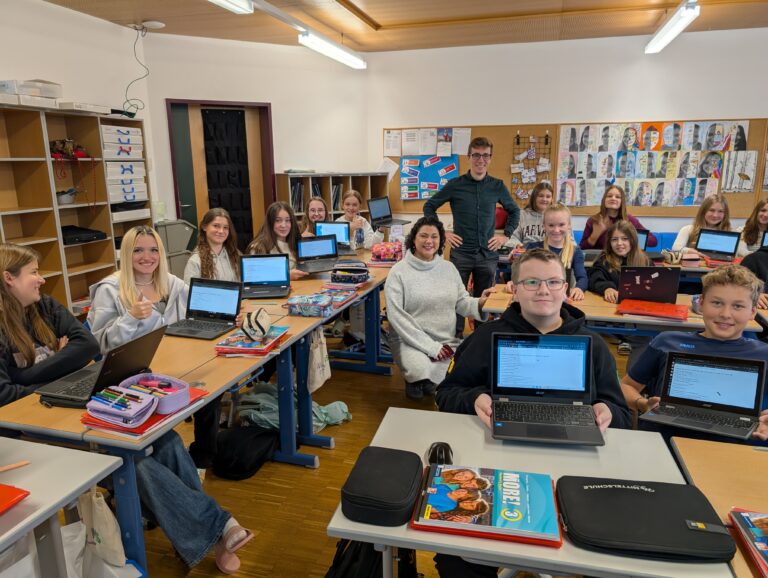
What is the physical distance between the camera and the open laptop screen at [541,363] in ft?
6.09

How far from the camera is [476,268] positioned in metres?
4.66

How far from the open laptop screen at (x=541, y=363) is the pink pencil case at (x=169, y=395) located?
1.16 meters

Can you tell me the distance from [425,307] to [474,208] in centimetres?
140

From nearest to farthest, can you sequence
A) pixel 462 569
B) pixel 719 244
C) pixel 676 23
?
pixel 462 569, pixel 719 244, pixel 676 23

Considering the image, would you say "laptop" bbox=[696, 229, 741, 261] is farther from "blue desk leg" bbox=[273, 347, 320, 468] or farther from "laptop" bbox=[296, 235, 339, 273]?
"blue desk leg" bbox=[273, 347, 320, 468]

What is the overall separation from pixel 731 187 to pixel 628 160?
1298 mm

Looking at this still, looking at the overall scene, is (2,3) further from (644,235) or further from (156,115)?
(644,235)

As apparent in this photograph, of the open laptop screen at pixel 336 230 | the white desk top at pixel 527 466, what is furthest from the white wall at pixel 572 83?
the white desk top at pixel 527 466

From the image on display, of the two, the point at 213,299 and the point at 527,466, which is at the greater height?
the point at 213,299

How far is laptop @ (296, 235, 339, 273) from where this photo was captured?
444 centimetres

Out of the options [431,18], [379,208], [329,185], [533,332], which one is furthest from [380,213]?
[533,332]

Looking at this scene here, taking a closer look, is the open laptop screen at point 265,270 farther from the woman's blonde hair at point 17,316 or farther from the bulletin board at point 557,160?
the bulletin board at point 557,160

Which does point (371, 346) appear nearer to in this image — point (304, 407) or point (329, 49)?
point (304, 407)

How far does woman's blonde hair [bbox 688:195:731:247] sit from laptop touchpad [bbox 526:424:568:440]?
13.6ft
